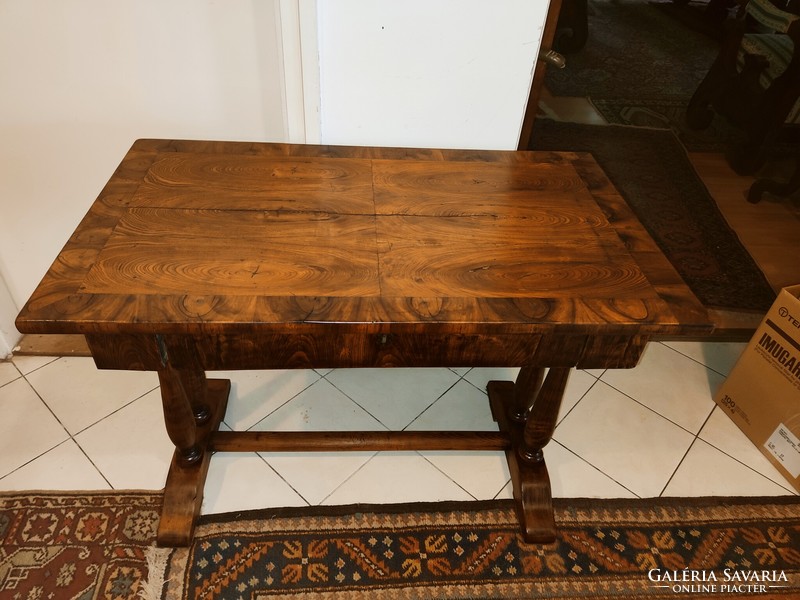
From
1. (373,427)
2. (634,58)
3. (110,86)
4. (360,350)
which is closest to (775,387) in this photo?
(373,427)

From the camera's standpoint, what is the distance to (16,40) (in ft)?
4.62

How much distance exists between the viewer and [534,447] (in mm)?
1518

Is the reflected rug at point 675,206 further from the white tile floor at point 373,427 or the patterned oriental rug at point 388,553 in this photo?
the patterned oriental rug at point 388,553

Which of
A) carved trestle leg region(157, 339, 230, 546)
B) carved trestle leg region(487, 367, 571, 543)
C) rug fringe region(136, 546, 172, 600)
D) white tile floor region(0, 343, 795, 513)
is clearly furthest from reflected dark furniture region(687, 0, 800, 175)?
rug fringe region(136, 546, 172, 600)

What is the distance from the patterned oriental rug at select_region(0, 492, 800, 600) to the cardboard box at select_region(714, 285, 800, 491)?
25 centimetres

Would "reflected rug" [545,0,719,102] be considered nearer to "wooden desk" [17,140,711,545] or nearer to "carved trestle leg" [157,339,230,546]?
"wooden desk" [17,140,711,545]

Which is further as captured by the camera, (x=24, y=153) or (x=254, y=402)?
(x=254, y=402)

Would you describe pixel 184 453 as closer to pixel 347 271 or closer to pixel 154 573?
pixel 154 573

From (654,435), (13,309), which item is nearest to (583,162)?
(654,435)

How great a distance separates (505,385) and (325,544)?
0.79m

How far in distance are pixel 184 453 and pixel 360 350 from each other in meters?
0.76

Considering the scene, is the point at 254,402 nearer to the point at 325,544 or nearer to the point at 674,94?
the point at 325,544

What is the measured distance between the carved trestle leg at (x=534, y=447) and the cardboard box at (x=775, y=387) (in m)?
0.76

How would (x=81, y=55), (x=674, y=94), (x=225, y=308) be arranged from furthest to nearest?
(x=674, y=94)
(x=81, y=55)
(x=225, y=308)
